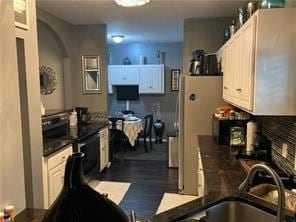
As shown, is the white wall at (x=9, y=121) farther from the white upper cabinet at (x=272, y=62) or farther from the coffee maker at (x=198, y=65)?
the coffee maker at (x=198, y=65)

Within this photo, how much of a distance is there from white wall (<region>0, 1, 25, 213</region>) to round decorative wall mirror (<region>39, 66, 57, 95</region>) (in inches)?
145

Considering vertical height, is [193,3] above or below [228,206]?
above

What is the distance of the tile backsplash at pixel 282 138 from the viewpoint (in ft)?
6.77

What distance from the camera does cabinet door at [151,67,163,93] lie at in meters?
7.39

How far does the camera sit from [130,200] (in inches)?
149

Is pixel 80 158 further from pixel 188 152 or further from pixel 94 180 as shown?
pixel 94 180

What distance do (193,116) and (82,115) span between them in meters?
2.19

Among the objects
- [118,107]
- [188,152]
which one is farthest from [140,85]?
[188,152]

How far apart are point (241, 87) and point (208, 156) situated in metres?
0.82

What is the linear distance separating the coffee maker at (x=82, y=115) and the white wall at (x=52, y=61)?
34cm

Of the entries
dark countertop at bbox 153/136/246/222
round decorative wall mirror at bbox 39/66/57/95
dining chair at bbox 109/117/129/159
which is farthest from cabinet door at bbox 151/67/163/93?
dark countertop at bbox 153/136/246/222

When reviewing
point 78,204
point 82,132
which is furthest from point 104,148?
Answer: point 78,204

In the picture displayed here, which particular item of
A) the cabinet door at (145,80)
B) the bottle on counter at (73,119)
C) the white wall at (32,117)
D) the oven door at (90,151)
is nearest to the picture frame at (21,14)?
the white wall at (32,117)

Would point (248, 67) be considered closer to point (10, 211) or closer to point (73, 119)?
point (10, 211)
